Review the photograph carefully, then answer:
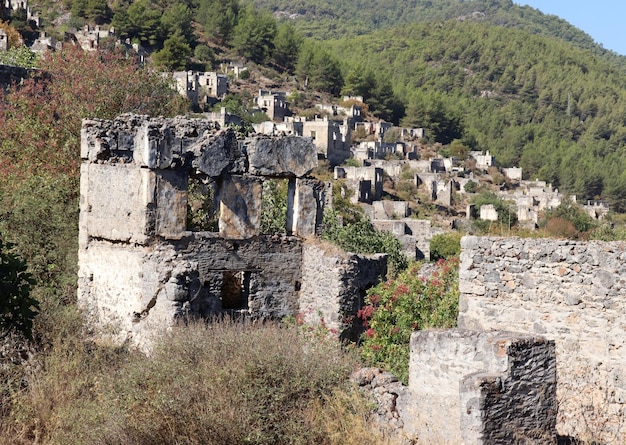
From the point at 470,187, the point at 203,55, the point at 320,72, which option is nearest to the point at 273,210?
the point at 470,187

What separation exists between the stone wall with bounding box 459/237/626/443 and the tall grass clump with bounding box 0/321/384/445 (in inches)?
60.8

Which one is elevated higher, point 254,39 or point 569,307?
point 254,39

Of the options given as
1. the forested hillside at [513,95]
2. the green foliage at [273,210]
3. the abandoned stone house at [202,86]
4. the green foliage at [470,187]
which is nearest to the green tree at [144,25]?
the abandoned stone house at [202,86]

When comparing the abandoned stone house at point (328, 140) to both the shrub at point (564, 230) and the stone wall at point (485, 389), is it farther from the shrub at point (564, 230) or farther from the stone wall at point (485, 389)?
the stone wall at point (485, 389)

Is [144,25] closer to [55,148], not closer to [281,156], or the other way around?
[55,148]

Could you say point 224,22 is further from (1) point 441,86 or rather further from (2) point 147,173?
(2) point 147,173

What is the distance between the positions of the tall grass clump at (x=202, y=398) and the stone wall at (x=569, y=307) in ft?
5.07

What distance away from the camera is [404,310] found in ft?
37.6

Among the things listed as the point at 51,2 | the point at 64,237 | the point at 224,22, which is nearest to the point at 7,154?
the point at 64,237

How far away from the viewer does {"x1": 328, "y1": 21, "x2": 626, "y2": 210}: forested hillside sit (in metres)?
124

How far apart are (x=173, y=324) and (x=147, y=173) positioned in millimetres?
1881

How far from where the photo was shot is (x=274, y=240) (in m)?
12.8

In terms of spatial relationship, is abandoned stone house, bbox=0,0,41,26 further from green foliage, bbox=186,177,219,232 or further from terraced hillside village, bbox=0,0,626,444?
green foliage, bbox=186,177,219,232

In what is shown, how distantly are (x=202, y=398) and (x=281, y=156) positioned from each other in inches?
207
